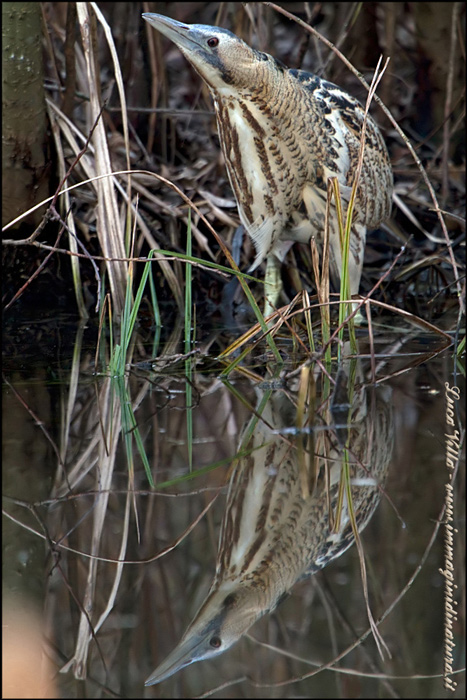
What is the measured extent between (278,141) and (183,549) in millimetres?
1514

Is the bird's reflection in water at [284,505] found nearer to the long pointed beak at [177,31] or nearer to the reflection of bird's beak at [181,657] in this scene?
the reflection of bird's beak at [181,657]

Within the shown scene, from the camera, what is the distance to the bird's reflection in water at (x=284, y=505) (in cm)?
104

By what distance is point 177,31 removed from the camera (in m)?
2.14

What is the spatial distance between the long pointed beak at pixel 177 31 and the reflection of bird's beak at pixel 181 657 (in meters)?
1.56

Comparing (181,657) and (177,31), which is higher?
(177,31)

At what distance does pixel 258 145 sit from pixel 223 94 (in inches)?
6.6

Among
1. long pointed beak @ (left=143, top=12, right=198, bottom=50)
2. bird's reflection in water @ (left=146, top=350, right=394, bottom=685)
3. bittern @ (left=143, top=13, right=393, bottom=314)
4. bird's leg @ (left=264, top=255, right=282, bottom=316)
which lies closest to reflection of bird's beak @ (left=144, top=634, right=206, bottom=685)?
bird's reflection in water @ (left=146, top=350, right=394, bottom=685)

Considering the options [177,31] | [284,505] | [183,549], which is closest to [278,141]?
[177,31]

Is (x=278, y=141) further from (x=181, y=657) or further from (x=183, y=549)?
(x=181, y=657)

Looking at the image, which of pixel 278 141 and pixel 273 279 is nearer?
pixel 278 141

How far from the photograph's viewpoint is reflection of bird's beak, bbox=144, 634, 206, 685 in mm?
913

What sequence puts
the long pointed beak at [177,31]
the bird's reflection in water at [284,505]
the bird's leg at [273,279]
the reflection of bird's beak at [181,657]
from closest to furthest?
1. the reflection of bird's beak at [181,657]
2. the bird's reflection in water at [284,505]
3. the long pointed beak at [177,31]
4. the bird's leg at [273,279]

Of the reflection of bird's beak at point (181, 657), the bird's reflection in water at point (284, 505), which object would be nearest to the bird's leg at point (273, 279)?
the bird's reflection in water at point (284, 505)

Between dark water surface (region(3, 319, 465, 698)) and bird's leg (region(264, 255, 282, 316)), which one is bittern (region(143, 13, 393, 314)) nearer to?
bird's leg (region(264, 255, 282, 316))
